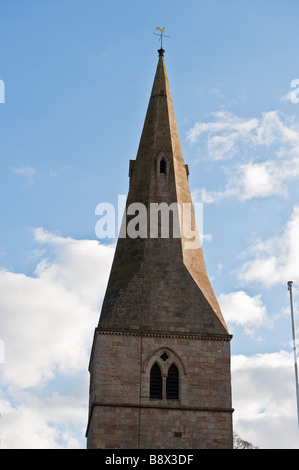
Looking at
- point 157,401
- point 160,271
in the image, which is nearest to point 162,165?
point 160,271

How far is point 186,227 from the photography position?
4019 centimetres

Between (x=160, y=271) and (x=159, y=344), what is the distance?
11.1 ft

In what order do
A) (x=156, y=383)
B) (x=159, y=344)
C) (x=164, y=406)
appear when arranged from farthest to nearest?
1. (x=159, y=344)
2. (x=156, y=383)
3. (x=164, y=406)

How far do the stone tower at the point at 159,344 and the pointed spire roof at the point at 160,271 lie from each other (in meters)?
0.04

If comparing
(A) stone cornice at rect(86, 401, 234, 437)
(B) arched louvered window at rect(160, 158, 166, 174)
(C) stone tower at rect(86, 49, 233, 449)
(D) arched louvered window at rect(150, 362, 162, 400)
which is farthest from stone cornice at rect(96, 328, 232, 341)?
(B) arched louvered window at rect(160, 158, 166, 174)

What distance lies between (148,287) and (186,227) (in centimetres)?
373

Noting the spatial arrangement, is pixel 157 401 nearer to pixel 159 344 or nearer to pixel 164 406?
pixel 164 406

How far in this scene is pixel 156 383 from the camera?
118 ft

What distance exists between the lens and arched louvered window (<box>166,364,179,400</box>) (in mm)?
35812

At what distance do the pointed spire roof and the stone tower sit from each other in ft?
0.13

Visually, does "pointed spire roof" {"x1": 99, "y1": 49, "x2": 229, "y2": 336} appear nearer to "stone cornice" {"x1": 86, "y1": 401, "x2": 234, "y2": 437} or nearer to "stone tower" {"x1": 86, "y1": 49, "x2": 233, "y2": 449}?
"stone tower" {"x1": 86, "y1": 49, "x2": 233, "y2": 449}
